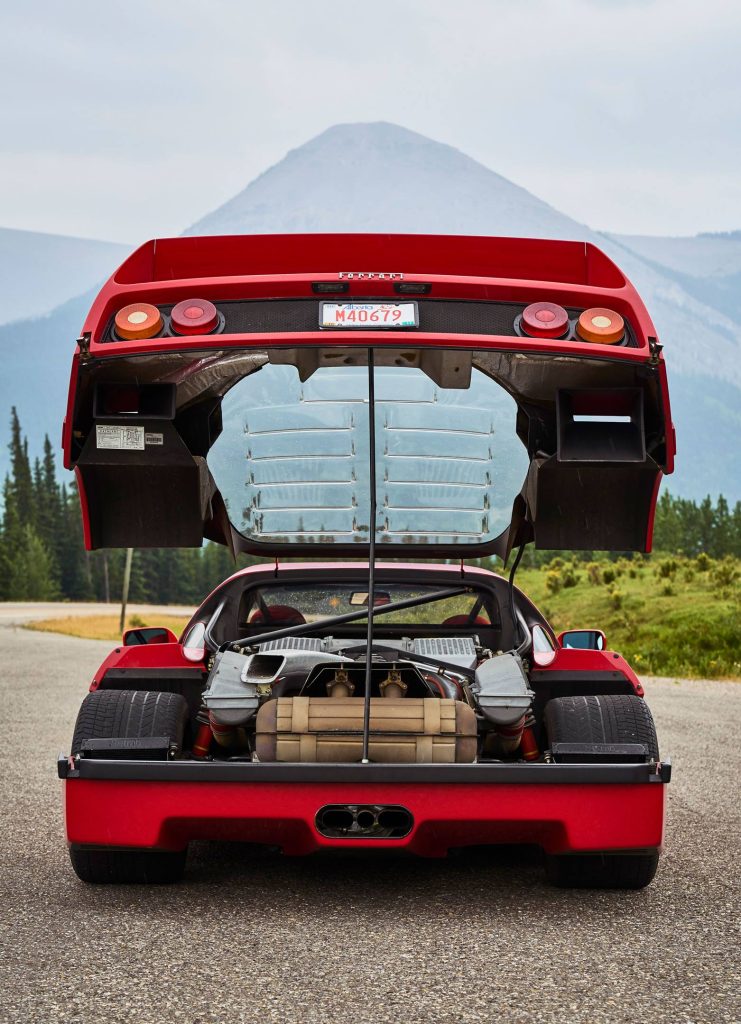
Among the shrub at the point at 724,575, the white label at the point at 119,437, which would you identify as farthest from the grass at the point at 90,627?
the white label at the point at 119,437

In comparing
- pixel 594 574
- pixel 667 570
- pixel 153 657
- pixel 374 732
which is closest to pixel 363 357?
pixel 374 732

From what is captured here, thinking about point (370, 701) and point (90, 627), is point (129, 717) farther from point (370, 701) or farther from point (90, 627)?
point (90, 627)

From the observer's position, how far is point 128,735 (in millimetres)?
5039

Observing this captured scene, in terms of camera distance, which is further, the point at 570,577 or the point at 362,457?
the point at 570,577

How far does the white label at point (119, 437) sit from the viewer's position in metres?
5.32

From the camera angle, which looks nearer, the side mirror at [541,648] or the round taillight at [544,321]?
the round taillight at [544,321]

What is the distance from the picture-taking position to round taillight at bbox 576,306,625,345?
4777 millimetres

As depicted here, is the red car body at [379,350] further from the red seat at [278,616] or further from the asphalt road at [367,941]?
the red seat at [278,616]

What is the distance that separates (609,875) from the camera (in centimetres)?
502

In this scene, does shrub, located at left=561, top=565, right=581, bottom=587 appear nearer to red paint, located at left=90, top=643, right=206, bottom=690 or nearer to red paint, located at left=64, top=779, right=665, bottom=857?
red paint, located at left=90, top=643, right=206, bottom=690

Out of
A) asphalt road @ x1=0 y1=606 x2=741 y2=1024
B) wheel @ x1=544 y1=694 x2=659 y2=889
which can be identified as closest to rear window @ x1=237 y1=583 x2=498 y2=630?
asphalt road @ x1=0 y1=606 x2=741 y2=1024

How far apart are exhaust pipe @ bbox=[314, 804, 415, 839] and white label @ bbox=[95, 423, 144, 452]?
71.6 inches

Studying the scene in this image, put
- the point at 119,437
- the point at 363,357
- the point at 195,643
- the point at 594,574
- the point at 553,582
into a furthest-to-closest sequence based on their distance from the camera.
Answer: the point at 553,582, the point at 594,574, the point at 195,643, the point at 119,437, the point at 363,357

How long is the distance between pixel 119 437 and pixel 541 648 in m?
2.15
